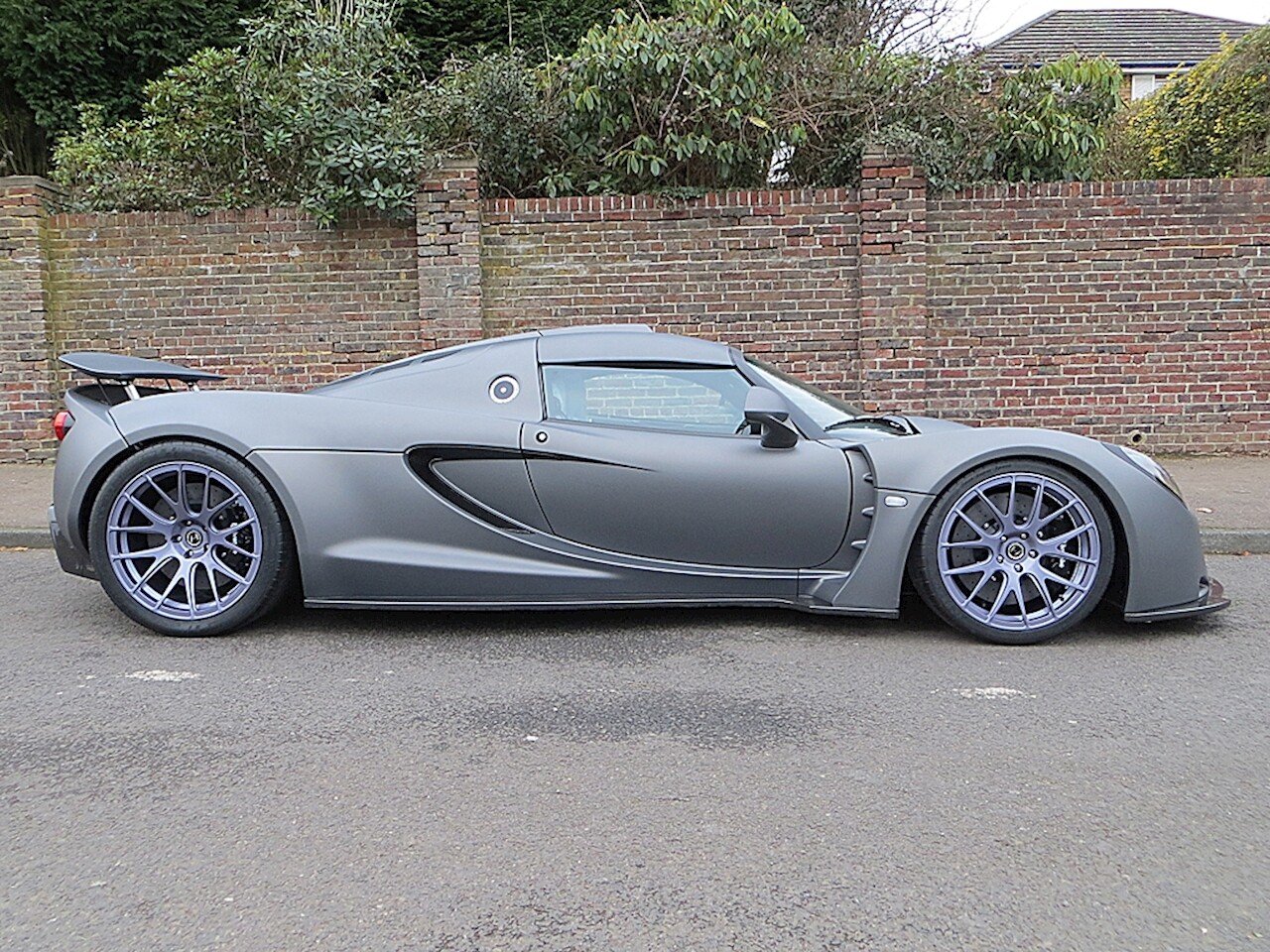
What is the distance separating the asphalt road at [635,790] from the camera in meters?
2.22

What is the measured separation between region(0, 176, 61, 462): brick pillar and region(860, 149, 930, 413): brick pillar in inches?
264

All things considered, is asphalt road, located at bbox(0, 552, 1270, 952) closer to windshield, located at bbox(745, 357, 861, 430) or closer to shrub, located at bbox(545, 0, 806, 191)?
windshield, located at bbox(745, 357, 861, 430)

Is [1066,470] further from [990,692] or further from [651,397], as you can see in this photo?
[651,397]

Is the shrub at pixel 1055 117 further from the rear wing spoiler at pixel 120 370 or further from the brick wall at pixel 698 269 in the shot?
the rear wing spoiler at pixel 120 370

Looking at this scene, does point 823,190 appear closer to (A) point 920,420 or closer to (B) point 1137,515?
(A) point 920,420

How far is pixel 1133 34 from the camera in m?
26.8

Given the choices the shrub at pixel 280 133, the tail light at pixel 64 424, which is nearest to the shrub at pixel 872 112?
the shrub at pixel 280 133

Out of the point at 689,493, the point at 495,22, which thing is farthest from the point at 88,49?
the point at 689,493

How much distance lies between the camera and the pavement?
6242mm

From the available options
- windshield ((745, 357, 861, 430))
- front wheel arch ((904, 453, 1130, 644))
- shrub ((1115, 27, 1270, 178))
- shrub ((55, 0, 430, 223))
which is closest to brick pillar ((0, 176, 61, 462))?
shrub ((55, 0, 430, 223))

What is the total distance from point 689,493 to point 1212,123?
10.3m

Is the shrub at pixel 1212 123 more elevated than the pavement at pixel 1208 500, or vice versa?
the shrub at pixel 1212 123

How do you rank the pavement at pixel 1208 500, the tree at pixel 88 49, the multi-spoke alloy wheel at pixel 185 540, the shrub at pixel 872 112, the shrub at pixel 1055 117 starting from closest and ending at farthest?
the multi-spoke alloy wheel at pixel 185 540 → the pavement at pixel 1208 500 → the shrub at pixel 1055 117 → the shrub at pixel 872 112 → the tree at pixel 88 49

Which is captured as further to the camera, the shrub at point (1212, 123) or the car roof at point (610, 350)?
the shrub at point (1212, 123)
